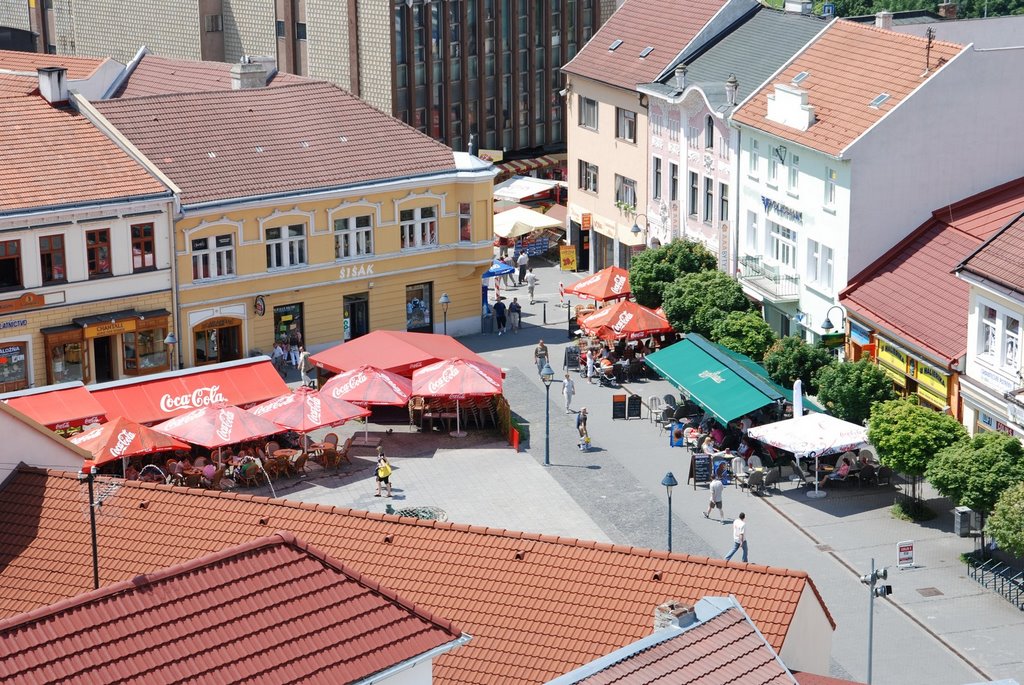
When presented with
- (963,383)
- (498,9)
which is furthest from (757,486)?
(498,9)

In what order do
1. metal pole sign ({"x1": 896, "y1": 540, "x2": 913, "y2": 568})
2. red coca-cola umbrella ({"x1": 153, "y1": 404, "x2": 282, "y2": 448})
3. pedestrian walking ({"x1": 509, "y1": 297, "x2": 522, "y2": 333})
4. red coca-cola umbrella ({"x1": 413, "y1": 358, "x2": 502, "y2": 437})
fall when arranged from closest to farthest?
metal pole sign ({"x1": 896, "y1": 540, "x2": 913, "y2": 568}) → red coca-cola umbrella ({"x1": 153, "y1": 404, "x2": 282, "y2": 448}) → red coca-cola umbrella ({"x1": 413, "y1": 358, "x2": 502, "y2": 437}) → pedestrian walking ({"x1": 509, "y1": 297, "x2": 522, "y2": 333})

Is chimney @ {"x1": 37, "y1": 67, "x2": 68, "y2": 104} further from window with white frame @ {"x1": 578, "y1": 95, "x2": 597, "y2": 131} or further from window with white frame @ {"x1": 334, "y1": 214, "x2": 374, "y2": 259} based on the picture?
window with white frame @ {"x1": 578, "y1": 95, "x2": 597, "y2": 131}

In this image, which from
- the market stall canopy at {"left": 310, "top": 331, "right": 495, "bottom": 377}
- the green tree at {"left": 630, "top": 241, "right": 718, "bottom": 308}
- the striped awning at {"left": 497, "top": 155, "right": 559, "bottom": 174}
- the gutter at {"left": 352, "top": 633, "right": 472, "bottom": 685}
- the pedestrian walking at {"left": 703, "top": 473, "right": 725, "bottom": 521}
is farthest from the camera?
the striped awning at {"left": 497, "top": 155, "right": 559, "bottom": 174}

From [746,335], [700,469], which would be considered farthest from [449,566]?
[746,335]

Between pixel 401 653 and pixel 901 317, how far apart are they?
33061mm

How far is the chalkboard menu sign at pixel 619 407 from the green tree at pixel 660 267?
289 inches

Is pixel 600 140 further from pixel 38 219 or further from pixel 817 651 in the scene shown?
pixel 817 651

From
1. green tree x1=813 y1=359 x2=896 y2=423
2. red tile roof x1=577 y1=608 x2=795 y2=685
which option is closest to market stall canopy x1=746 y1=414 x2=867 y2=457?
green tree x1=813 y1=359 x2=896 y2=423

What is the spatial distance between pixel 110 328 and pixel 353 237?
952 cm

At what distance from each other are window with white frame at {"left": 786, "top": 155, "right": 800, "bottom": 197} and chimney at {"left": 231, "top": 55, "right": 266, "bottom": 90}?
21.6 metres

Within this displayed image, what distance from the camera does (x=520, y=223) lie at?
2953 inches

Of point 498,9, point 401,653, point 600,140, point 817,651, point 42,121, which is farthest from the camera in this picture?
point 498,9

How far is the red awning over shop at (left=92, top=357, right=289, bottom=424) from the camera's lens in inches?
1994

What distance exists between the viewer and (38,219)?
53625 millimetres
